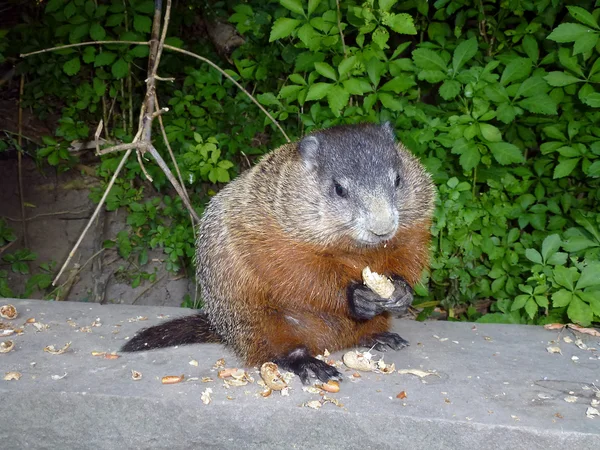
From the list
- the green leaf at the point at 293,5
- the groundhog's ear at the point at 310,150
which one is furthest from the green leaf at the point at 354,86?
the groundhog's ear at the point at 310,150

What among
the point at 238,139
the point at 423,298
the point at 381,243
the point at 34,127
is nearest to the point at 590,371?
the point at 381,243

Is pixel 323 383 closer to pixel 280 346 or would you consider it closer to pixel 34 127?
pixel 280 346

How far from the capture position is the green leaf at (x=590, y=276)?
3529 mm

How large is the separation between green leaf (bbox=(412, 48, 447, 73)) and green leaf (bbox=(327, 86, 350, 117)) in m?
0.51

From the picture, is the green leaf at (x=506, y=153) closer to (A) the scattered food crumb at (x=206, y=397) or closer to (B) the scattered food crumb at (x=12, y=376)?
(A) the scattered food crumb at (x=206, y=397)

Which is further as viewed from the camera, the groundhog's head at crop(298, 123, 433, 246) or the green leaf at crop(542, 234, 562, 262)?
the green leaf at crop(542, 234, 562, 262)

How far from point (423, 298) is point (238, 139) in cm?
160

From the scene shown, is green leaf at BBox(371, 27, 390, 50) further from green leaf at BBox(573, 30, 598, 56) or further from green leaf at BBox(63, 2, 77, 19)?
green leaf at BBox(63, 2, 77, 19)

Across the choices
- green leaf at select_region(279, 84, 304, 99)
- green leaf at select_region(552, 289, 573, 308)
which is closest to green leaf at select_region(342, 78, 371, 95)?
green leaf at select_region(279, 84, 304, 99)

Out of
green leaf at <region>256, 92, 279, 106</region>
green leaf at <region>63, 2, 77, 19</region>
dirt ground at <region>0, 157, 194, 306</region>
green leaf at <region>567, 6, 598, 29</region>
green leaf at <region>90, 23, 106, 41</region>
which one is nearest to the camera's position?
green leaf at <region>567, 6, 598, 29</region>

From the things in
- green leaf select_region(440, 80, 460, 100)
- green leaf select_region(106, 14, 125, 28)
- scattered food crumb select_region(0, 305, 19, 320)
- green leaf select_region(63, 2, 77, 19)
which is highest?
green leaf select_region(63, 2, 77, 19)

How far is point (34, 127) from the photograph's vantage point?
19.1ft

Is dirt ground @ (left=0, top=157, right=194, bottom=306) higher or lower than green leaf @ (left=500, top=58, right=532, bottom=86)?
lower

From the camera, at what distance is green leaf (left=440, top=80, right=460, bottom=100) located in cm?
395
